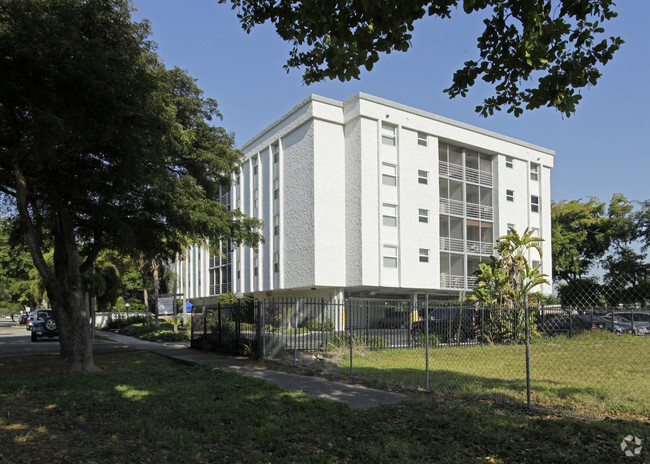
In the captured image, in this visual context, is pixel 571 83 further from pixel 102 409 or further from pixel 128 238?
pixel 128 238

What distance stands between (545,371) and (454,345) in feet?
16.1

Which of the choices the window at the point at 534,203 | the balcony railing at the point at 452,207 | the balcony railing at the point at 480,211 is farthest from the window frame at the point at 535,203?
the balcony railing at the point at 452,207

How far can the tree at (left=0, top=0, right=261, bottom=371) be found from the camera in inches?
435

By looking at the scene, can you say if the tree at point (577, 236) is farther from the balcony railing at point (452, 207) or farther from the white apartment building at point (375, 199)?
the balcony railing at point (452, 207)

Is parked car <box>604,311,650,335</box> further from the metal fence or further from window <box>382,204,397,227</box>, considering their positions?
window <box>382,204,397,227</box>

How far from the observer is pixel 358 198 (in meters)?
32.1

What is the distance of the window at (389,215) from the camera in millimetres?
32750

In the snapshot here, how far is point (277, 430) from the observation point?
273 inches

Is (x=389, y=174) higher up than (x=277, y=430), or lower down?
higher up

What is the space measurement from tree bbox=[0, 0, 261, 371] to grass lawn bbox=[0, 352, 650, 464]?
5063 mm

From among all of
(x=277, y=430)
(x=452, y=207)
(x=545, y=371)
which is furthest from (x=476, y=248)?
(x=277, y=430)

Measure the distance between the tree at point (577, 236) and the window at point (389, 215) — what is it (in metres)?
22.7

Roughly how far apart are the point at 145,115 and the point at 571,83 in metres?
9.65

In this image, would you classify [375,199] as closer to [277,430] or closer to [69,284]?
[69,284]
